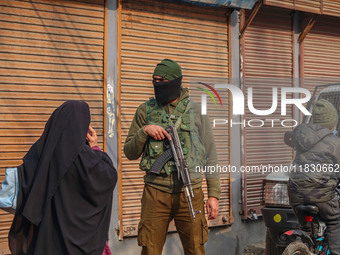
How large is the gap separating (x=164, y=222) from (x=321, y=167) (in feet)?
5.08

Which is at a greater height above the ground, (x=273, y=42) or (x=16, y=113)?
(x=273, y=42)

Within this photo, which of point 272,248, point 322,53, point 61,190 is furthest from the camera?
point 322,53

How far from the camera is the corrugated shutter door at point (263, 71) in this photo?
25.5 feet

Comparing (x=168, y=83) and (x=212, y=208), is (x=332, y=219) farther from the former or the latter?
(x=168, y=83)

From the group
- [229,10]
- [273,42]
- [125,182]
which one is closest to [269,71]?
[273,42]

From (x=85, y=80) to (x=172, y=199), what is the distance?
2796 millimetres

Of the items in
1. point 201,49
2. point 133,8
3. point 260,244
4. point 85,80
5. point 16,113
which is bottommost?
point 260,244

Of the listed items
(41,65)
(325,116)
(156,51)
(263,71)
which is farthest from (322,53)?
(41,65)

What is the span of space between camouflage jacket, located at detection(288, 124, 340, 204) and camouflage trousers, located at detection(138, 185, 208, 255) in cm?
111

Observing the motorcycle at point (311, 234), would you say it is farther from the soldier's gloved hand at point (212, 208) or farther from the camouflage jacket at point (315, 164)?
the soldier's gloved hand at point (212, 208)

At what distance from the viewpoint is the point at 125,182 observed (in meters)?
6.66

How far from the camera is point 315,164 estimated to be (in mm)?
4523

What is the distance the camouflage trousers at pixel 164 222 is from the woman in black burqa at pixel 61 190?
0.94 m

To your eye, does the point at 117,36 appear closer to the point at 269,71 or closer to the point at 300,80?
the point at 269,71
